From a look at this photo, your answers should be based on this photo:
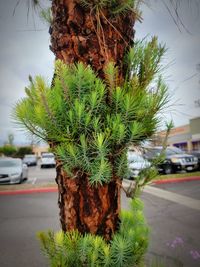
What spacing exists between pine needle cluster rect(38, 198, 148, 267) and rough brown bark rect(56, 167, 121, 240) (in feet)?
0.16

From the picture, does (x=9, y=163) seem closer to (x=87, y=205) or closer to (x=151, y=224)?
(x=151, y=224)

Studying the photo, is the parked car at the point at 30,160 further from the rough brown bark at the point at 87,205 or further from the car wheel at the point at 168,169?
the rough brown bark at the point at 87,205

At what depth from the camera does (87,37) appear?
5.31 feet

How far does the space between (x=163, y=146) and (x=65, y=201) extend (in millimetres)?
656

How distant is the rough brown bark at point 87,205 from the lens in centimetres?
157

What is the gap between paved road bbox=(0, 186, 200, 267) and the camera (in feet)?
15.9

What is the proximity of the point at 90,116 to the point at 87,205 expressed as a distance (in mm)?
491

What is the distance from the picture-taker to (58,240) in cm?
157

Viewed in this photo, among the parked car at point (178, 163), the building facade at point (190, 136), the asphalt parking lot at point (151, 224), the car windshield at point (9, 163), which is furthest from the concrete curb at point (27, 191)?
the building facade at point (190, 136)

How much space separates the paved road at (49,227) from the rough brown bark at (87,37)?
2006 millimetres

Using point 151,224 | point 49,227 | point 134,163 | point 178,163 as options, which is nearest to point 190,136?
point 178,163

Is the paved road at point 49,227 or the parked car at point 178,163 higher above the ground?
the parked car at point 178,163

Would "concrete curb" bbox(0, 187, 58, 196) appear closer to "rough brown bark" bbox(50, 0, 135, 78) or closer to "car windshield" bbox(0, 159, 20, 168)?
"car windshield" bbox(0, 159, 20, 168)

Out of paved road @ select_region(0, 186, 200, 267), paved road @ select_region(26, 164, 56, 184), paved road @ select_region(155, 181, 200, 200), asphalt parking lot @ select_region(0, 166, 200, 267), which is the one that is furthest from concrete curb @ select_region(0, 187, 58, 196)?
paved road @ select_region(155, 181, 200, 200)
